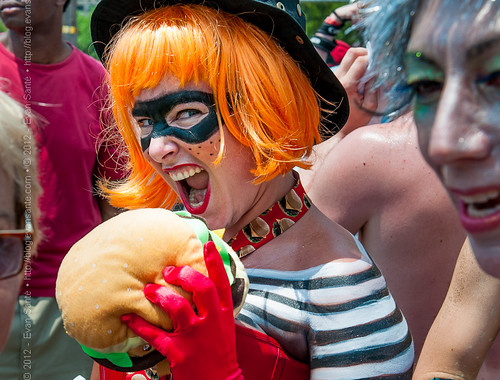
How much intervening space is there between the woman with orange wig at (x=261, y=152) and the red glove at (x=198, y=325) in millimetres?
128

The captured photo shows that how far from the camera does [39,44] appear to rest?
2879mm

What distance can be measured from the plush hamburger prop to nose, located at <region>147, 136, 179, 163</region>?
0.96 feet

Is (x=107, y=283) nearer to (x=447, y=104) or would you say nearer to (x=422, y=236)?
(x=447, y=104)

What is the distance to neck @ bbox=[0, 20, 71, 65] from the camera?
9.25 feet

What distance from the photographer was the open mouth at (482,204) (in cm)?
99

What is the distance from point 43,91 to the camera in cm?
277

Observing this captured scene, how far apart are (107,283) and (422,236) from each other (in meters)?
1.10

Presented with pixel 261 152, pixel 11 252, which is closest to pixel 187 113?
pixel 261 152

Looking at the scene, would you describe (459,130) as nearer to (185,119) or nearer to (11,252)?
(11,252)

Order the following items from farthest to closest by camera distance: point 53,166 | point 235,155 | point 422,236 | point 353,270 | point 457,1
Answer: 1. point 53,166
2. point 422,236
3. point 235,155
4. point 353,270
5. point 457,1

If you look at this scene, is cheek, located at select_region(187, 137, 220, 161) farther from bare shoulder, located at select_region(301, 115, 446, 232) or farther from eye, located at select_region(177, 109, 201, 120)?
bare shoulder, located at select_region(301, 115, 446, 232)

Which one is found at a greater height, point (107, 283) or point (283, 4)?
point (283, 4)

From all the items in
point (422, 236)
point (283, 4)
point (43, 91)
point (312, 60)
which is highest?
point (283, 4)

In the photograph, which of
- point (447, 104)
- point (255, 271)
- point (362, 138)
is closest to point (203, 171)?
point (255, 271)
